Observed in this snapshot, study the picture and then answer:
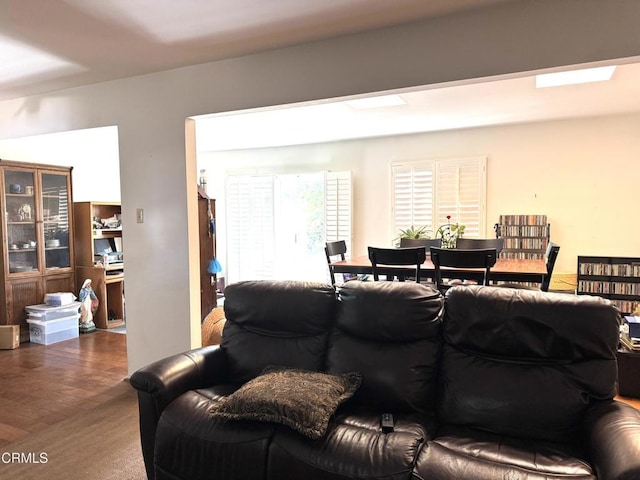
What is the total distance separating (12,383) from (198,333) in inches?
61.6

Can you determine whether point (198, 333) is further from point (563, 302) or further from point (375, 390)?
point (563, 302)

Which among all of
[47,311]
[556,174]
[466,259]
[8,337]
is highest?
[556,174]

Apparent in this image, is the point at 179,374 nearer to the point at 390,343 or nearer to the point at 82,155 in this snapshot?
the point at 390,343

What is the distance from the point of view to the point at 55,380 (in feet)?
11.4

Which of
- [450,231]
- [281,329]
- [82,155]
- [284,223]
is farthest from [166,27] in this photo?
[284,223]

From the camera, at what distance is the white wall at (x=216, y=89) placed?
217cm

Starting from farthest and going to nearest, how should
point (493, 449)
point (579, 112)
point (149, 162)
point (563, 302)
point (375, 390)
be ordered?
point (579, 112)
point (149, 162)
point (375, 390)
point (563, 302)
point (493, 449)

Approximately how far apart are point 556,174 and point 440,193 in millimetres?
1380

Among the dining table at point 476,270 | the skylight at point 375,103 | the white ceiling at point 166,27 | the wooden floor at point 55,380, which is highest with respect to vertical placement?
the skylight at point 375,103

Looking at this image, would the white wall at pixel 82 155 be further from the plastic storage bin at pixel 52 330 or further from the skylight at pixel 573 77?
the skylight at pixel 573 77

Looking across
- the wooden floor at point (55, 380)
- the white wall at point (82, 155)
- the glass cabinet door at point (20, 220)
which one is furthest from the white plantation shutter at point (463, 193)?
the glass cabinet door at point (20, 220)

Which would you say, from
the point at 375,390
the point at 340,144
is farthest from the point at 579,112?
the point at 375,390

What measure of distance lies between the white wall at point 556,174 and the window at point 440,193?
107mm

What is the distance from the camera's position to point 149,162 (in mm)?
3285
